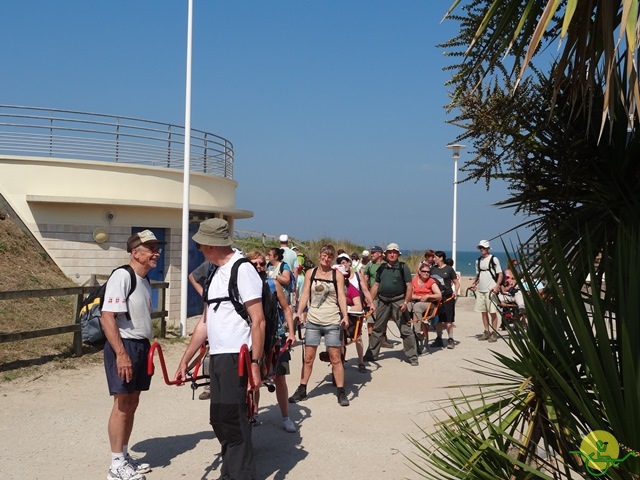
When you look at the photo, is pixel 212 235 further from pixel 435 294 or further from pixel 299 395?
pixel 435 294

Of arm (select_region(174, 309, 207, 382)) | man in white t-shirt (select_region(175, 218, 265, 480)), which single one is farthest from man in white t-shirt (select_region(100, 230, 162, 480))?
man in white t-shirt (select_region(175, 218, 265, 480))

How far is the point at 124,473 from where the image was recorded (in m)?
5.29

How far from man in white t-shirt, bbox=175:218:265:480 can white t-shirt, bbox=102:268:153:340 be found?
676 mm

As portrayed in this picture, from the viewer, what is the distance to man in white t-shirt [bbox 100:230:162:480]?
5.23 m

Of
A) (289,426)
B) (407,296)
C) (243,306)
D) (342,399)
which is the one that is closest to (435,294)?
(407,296)

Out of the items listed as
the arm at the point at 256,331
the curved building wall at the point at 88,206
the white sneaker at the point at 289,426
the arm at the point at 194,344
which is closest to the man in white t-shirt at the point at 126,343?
the arm at the point at 194,344

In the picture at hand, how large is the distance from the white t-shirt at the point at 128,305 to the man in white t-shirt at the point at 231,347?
2.22 feet

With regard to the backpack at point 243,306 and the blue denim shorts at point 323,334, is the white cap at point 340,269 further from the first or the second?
the backpack at point 243,306

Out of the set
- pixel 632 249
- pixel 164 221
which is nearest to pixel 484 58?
pixel 632 249

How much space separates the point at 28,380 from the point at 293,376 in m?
3.43

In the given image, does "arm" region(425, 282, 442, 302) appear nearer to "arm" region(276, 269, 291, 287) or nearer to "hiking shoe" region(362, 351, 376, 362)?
"hiking shoe" region(362, 351, 376, 362)

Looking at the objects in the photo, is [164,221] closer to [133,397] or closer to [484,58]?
[133,397]

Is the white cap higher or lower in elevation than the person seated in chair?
higher

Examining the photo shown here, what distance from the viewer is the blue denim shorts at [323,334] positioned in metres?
8.14
